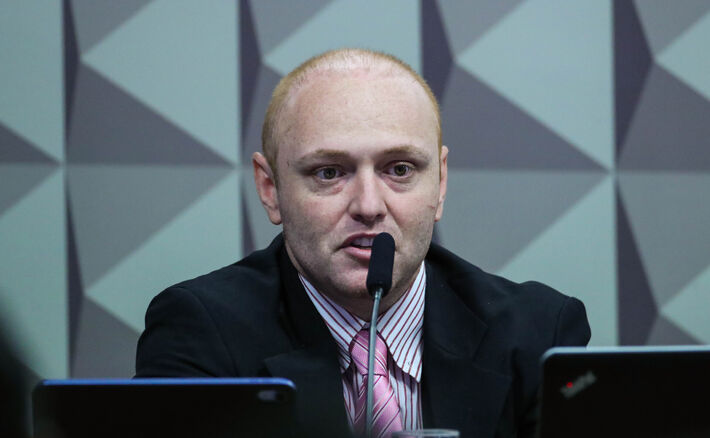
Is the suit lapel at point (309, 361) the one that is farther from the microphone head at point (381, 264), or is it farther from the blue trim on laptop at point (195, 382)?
the blue trim on laptop at point (195, 382)

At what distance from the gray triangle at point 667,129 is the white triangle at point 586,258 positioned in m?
0.15

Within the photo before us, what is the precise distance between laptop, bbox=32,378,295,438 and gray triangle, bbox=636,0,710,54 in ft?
7.92

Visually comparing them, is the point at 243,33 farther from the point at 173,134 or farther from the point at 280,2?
the point at 173,134

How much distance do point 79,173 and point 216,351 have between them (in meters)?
1.31

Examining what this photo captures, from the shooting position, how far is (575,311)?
200 cm

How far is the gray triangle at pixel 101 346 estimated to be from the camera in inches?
112

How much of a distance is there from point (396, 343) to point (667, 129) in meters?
1.65

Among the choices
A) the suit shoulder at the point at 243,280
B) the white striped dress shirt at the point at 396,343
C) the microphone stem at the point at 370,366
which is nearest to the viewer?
the microphone stem at the point at 370,366

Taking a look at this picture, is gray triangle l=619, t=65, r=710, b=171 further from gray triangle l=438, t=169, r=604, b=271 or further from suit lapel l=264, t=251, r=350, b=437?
suit lapel l=264, t=251, r=350, b=437

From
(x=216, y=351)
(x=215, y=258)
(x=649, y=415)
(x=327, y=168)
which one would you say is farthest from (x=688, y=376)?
(x=215, y=258)

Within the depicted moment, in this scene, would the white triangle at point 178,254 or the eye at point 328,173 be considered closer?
the eye at point 328,173

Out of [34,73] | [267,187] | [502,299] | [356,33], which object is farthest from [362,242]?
[34,73]

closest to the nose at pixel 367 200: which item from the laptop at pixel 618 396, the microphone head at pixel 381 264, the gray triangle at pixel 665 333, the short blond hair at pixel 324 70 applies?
the microphone head at pixel 381 264

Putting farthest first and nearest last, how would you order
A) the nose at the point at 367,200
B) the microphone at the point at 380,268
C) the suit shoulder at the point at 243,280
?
the suit shoulder at the point at 243,280, the nose at the point at 367,200, the microphone at the point at 380,268
